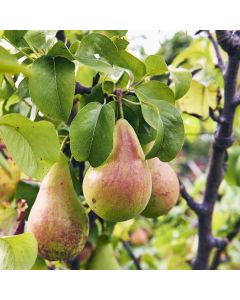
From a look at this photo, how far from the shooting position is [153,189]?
89cm

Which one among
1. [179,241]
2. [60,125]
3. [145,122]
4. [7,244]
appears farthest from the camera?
[179,241]

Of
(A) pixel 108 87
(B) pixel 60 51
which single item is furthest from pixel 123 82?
(B) pixel 60 51

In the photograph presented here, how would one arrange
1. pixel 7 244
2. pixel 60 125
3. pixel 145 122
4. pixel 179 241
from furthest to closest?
pixel 179 241 < pixel 60 125 < pixel 145 122 < pixel 7 244

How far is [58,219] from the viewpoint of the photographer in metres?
0.84

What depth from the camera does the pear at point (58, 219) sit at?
2.74ft

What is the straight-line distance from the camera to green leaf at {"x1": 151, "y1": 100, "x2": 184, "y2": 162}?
79cm

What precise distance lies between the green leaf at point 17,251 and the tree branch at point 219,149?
0.63 metres

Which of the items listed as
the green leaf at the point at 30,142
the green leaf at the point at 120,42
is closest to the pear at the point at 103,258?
the green leaf at the point at 30,142

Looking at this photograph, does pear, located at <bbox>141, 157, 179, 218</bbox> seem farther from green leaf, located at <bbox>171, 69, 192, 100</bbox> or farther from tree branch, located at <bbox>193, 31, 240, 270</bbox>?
tree branch, located at <bbox>193, 31, 240, 270</bbox>

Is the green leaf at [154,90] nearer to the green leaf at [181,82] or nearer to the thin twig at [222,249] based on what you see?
the green leaf at [181,82]

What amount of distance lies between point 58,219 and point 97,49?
0.94ft
